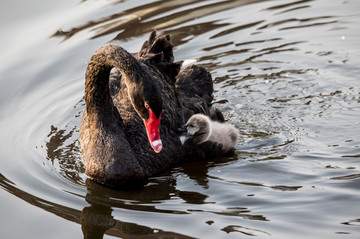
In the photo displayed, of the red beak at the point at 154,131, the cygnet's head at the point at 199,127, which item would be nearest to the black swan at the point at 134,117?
the red beak at the point at 154,131

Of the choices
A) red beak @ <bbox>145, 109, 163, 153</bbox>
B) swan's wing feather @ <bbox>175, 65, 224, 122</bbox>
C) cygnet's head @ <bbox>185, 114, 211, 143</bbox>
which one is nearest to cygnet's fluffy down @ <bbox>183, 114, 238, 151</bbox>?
cygnet's head @ <bbox>185, 114, 211, 143</bbox>

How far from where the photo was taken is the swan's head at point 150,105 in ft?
19.5

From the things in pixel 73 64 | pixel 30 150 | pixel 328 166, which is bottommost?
pixel 328 166

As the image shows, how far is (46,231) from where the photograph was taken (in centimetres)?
565

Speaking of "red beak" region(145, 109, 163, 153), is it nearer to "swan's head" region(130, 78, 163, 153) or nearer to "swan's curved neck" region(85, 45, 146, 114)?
"swan's head" region(130, 78, 163, 153)

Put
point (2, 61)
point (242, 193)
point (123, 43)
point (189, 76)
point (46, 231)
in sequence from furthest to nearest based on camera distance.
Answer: point (123, 43)
point (2, 61)
point (189, 76)
point (242, 193)
point (46, 231)

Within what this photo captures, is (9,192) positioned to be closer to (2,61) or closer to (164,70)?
(164,70)

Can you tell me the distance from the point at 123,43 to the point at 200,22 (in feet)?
4.77

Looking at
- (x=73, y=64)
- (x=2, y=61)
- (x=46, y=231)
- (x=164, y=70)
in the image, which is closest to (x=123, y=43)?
(x=73, y=64)

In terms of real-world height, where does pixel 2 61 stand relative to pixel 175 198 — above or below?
above

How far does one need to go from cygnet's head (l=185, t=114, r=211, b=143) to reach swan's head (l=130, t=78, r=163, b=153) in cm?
97

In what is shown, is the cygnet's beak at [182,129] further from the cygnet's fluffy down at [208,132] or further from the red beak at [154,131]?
the red beak at [154,131]

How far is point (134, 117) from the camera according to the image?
6.93m

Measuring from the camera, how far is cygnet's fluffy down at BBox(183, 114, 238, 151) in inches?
275
